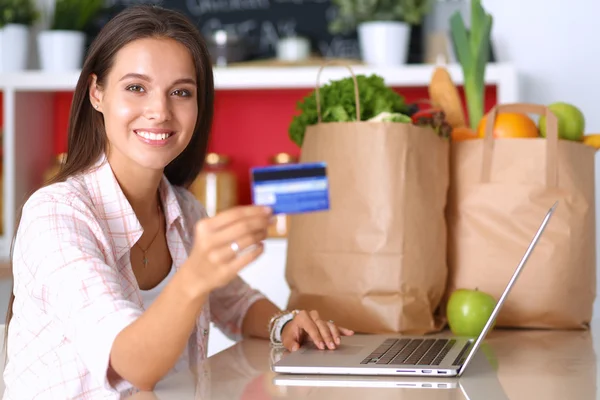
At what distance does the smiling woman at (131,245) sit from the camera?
100 centimetres

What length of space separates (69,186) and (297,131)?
18.4 inches

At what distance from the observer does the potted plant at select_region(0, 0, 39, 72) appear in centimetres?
274

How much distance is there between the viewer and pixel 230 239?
0.86 m

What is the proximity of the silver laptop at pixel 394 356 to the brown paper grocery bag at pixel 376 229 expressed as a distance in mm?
122

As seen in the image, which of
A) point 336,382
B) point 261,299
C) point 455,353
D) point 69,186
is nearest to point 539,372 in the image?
point 455,353

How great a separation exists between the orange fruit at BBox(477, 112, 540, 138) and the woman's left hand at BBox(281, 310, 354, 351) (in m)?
0.46

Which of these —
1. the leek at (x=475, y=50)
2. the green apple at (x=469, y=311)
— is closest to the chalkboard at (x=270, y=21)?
the leek at (x=475, y=50)

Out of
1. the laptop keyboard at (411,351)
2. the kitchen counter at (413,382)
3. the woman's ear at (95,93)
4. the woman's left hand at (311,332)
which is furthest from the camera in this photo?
the woman's ear at (95,93)

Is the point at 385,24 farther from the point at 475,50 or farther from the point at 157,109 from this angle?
the point at 157,109

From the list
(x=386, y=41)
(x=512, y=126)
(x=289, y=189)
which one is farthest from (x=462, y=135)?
(x=386, y=41)

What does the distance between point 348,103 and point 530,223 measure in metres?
0.38

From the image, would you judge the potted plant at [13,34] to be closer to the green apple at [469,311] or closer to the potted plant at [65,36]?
the potted plant at [65,36]

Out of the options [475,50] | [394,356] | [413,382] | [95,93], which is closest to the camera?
[413,382]

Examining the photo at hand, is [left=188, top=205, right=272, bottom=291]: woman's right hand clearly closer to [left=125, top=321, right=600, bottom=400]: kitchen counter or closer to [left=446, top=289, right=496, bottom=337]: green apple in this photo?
[left=125, top=321, right=600, bottom=400]: kitchen counter
